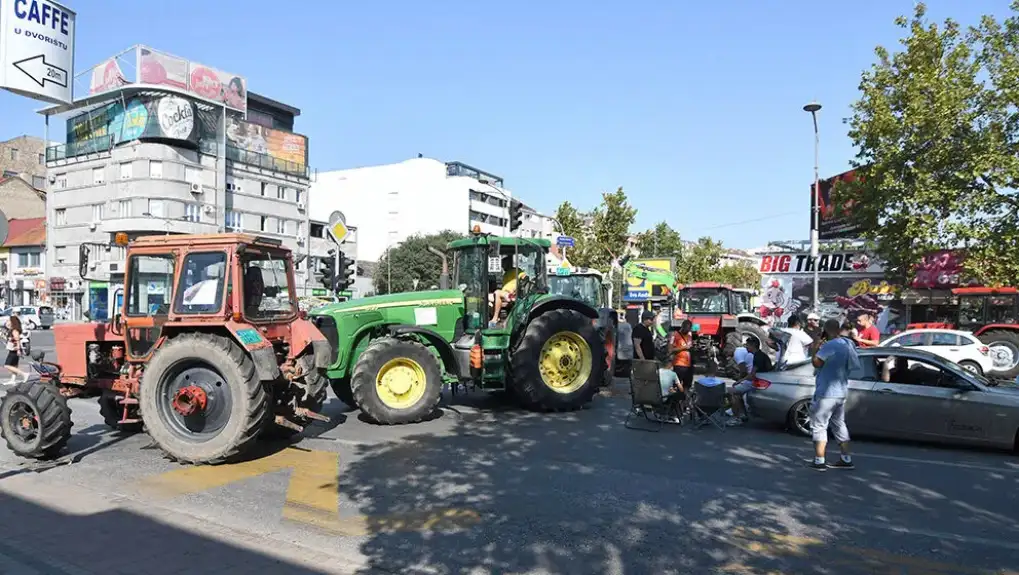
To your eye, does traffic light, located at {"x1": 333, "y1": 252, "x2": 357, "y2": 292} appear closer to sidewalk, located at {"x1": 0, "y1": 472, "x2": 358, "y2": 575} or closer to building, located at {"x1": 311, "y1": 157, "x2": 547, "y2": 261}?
sidewalk, located at {"x1": 0, "y1": 472, "x2": 358, "y2": 575}

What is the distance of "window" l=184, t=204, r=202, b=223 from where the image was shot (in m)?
48.5

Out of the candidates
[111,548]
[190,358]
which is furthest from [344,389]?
[111,548]

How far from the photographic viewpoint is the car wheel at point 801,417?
8.88m

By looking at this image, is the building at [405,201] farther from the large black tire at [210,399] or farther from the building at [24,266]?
the large black tire at [210,399]

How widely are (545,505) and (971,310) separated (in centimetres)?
1908

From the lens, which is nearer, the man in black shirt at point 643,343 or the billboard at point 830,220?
the man in black shirt at point 643,343

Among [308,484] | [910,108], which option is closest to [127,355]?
[308,484]

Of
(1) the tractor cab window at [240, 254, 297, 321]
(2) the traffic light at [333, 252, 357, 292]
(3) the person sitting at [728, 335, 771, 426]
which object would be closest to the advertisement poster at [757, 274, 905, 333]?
(3) the person sitting at [728, 335, 771, 426]

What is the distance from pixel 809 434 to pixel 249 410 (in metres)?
7.13

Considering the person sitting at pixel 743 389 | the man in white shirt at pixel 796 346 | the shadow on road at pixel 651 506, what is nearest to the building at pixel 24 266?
the shadow on road at pixel 651 506

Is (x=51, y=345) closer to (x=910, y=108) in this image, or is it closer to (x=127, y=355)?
(x=127, y=355)

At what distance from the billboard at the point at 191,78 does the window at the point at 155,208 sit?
963 cm

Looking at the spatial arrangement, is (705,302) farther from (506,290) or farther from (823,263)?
(823,263)

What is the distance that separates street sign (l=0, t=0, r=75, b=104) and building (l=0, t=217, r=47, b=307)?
50.8m
